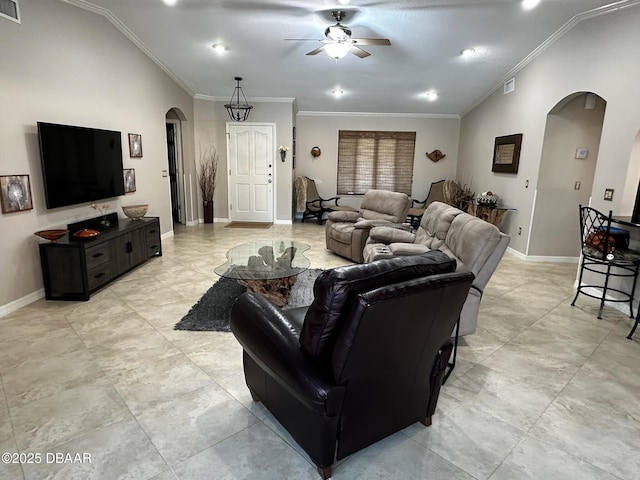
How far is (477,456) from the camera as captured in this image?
167cm

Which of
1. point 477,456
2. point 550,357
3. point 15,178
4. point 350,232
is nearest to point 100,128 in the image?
point 15,178

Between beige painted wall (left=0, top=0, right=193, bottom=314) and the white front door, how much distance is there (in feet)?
8.06

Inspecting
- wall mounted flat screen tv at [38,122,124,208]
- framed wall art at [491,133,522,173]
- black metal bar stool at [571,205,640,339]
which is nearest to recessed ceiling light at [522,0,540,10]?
framed wall art at [491,133,522,173]

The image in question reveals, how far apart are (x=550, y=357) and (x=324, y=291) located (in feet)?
7.10

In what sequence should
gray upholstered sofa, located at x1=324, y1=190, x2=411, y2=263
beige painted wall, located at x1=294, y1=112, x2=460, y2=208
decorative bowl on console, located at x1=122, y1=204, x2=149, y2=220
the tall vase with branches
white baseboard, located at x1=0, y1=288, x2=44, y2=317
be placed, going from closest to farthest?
white baseboard, located at x1=0, y1=288, x2=44, y2=317 < decorative bowl on console, located at x1=122, y1=204, x2=149, y2=220 < gray upholstered sofa, located at x1=324, y1=190, x2=411, y2=263 < the tall vase with branches < beige painted wall, located at x1=294, y1=112, x2=460, y2=208

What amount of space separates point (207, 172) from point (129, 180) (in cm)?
267

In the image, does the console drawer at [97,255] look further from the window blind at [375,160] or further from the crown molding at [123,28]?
the window blind at [375,160]

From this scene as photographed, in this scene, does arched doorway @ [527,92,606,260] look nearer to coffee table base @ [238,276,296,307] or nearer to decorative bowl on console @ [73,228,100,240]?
coffee table base @ [238,276,296,307]

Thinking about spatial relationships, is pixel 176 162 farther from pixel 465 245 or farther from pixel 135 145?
pixel 465 245

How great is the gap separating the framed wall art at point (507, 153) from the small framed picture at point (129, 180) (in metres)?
5.53

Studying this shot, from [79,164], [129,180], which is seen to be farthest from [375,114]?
[79,164]

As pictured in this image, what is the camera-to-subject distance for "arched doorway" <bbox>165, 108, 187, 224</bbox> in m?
6.93

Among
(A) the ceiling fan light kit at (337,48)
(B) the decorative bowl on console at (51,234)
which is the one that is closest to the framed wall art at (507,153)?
(A) the ceiling fan light kit at (337,48)

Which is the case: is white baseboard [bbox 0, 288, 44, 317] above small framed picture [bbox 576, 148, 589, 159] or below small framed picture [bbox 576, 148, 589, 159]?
below
